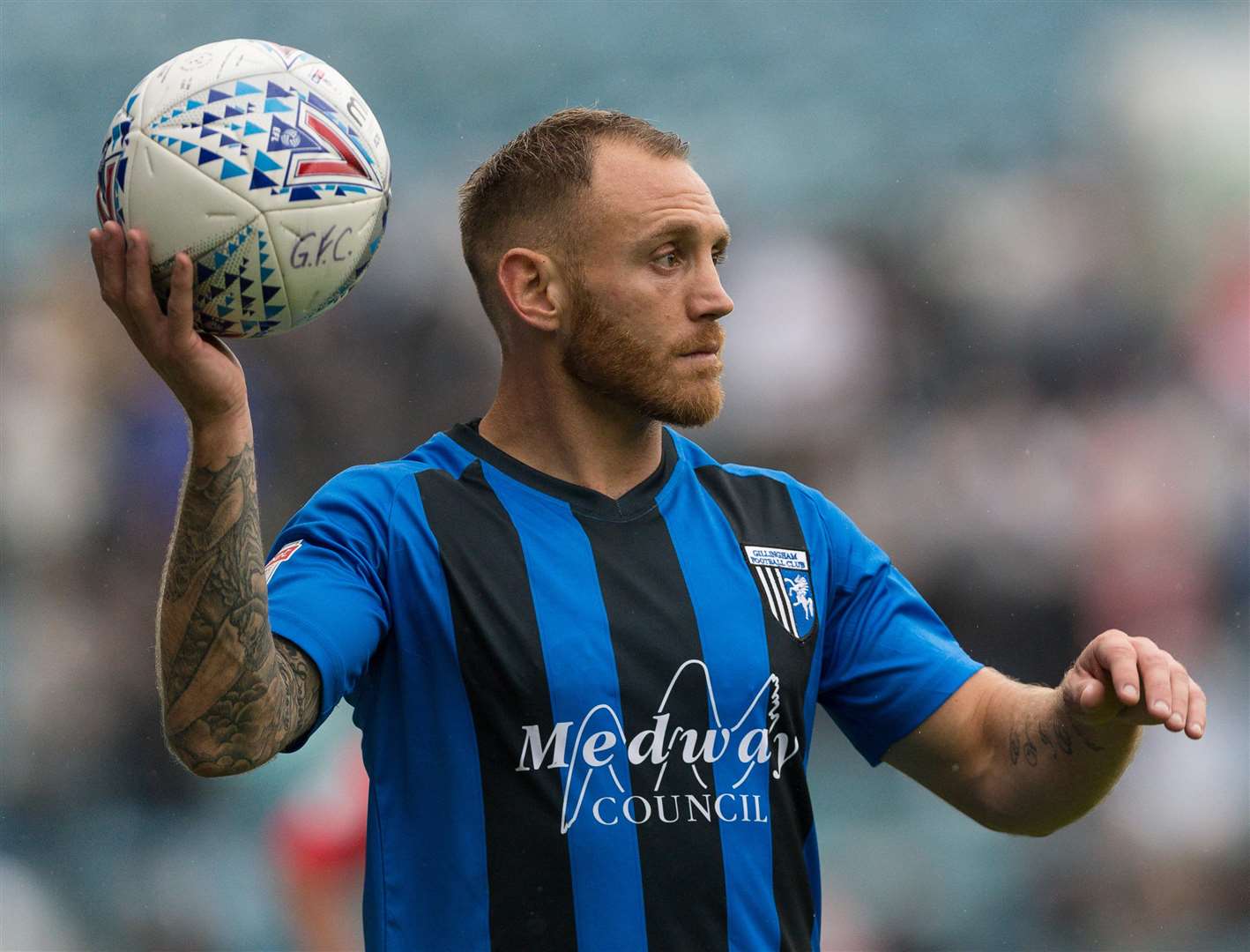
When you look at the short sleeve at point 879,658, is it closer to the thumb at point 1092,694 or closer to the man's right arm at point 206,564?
the thumb at point 1092,694

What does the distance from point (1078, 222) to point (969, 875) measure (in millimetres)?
2974

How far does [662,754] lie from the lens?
2.53m

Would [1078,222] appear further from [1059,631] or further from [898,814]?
[898,814]

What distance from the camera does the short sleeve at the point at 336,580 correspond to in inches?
90.7

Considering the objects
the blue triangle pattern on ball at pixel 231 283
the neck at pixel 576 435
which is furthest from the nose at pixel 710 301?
the blue triangle pattern on ball at pixel 231 283

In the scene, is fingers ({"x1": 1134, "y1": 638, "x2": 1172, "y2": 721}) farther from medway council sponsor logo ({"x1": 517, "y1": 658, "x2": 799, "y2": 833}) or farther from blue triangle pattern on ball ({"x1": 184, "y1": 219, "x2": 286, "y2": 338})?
blue triangle pattern on ball ({"x1": 184, "y1": 219, "x2": 286, "y2": 338})

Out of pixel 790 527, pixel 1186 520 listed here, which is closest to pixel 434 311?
pixel 1186 520

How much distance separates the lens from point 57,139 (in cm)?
636

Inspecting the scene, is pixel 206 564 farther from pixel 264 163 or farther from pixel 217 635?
pixel 264 163

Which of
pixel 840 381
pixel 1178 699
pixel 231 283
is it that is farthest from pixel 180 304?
pixel 840 381

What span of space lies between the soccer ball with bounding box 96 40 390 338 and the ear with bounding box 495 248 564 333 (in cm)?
43

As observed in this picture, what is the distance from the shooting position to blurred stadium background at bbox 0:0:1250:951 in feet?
18.2

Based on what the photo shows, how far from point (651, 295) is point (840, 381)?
150 inches

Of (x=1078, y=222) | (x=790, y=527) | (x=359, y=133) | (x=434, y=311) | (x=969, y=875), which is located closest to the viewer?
(x=359, y=133)
